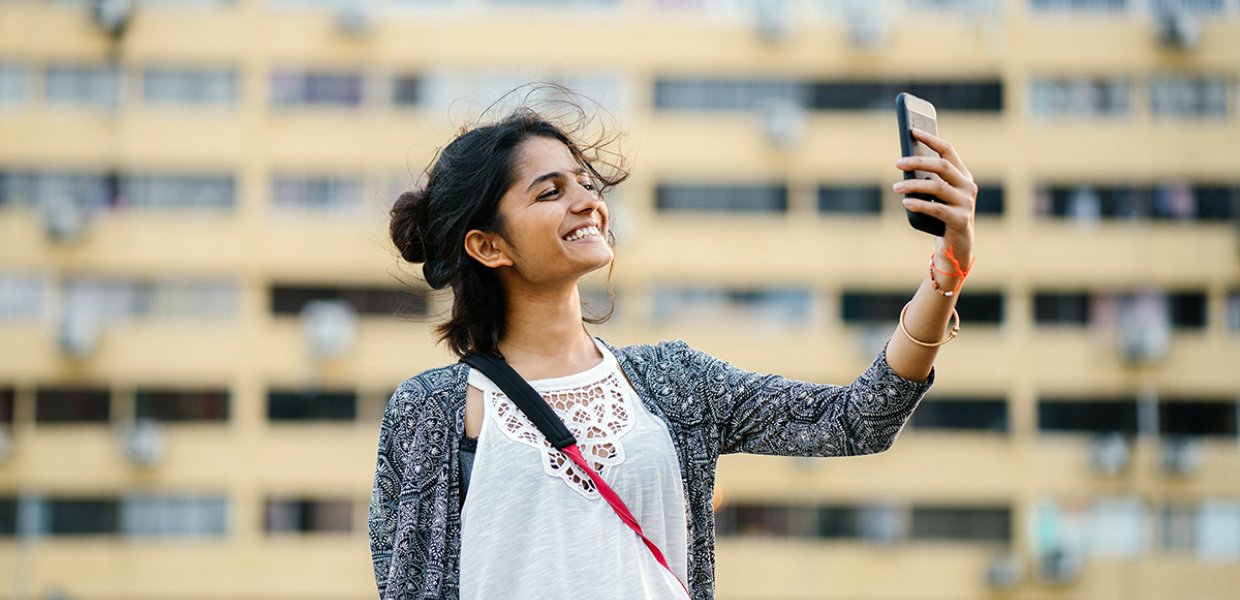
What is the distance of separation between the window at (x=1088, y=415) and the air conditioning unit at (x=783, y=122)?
485 centimetres

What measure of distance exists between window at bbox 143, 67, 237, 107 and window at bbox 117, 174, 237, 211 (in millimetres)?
1013

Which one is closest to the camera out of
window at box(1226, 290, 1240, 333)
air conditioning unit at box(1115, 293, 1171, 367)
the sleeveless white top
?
the sleeveless white top

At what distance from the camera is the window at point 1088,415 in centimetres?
2309

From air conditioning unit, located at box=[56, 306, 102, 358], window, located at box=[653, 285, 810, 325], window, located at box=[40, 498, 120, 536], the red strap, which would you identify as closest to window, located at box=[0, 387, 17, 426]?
air conditioning unit, located at box=[56, 306, 102, 358]

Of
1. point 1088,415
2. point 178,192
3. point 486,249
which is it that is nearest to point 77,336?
point 178,192

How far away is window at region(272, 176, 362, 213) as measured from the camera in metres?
23.2

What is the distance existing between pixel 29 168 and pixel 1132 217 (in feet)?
48.8

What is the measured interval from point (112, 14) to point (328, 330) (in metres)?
5.10

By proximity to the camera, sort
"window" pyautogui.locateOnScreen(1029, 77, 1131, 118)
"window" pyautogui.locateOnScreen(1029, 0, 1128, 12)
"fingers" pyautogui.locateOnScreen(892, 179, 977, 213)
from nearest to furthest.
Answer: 1. "fingers" pyautogui.locateOnScreen(892, 179, 977, 213)
2. "window" pyautogui.locateOnScreen(1029, 77, 1131, 118)
3. "window" pyautogui.locateOnScreen(1029, 0, 1128, 12)

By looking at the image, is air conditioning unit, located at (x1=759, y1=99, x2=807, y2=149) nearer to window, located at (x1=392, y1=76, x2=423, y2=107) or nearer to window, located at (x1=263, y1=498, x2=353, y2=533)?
window, located at (x1=392, y1=76, x2=423, y2=107)

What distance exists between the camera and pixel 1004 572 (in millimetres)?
22203

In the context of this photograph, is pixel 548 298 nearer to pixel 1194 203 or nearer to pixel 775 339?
pixel 775 339

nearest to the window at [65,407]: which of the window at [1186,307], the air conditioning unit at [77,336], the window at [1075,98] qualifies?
the air conditioning unit at [77,336]

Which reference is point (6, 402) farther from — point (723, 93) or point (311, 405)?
point (723, 93)
